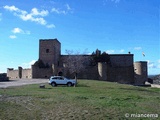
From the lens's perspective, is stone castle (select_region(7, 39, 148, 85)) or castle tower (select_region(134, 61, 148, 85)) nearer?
stone castle (select_region(7, 39, 148, 85))

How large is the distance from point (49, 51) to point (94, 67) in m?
13.7

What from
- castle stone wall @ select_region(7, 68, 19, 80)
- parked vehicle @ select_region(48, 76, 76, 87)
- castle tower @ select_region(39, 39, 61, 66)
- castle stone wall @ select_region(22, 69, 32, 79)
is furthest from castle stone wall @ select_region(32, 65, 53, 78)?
parked vehicle @ select_region(48, 76, 76, 87)

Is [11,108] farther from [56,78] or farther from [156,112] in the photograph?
[56,78]

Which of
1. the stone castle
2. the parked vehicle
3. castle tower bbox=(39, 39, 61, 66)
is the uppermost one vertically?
castle tower bbox=(39, 39, 61, 66)

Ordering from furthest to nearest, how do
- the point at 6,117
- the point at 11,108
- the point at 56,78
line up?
the point at 56,78
the point at 11,108
the point at 6,117

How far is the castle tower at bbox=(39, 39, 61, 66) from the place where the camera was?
70.4 metres

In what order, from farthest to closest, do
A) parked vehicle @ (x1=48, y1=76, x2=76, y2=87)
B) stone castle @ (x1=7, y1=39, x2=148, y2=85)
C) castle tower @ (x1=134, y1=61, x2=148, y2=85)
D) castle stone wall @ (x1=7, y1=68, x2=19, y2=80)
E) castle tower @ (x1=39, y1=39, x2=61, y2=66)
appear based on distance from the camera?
castle stone wall @ (x1=7, y1=68, x2=19, y2=80), castle tower @ (x1=39, y1=39, x2=61, y2=66), castle tower @ (x1=134, y1=61, x2=148, y2=85), stone castle @ (x1=7, y1=39, x2=148, y2=85), parked vehicle @ (x1=48, y1=76, x2=76, y2=87)

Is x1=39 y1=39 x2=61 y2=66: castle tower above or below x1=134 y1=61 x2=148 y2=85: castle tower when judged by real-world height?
above

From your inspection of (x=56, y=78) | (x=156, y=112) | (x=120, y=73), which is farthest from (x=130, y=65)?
(x=156, y=112)

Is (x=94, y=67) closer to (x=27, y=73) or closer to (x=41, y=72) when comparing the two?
(x=41, y=72)

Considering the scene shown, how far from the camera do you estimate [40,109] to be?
504 inches

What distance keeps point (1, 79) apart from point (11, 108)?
45.5 m

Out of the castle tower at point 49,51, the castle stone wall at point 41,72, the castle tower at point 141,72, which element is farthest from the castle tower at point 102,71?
the castle tower at point 49,51

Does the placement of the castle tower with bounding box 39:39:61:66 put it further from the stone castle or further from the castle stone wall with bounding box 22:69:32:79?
the castle stone wall with bounding box 22:69:32:79
